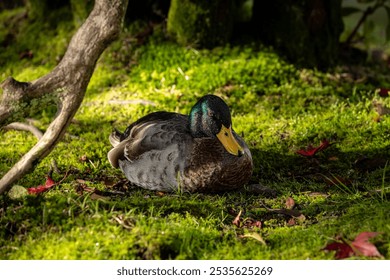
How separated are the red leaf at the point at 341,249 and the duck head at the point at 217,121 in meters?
1.27

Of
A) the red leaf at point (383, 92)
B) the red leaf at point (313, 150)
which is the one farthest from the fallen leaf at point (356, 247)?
the red leaf at point (383, 92)

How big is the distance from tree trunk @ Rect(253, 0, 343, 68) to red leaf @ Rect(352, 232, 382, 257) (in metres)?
3.70

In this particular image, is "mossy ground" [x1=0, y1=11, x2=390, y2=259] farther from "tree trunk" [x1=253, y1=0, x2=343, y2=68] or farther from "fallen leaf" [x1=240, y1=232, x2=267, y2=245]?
"tree trunk" [x1=253, y1=0, x2=343, y2=68]

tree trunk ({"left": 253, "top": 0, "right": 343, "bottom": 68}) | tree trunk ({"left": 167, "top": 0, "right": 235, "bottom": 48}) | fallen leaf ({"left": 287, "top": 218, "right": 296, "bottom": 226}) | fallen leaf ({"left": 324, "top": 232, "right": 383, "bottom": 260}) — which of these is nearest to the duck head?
fallen leaf ({"left": 287, "top": 218, "right": 296, "bottom": 226})

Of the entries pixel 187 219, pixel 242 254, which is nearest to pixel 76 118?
pixel 187 219

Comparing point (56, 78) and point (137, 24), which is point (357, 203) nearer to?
point (56, 78)

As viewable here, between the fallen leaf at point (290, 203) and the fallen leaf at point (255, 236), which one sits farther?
the fallen leaf at point (290, 203)

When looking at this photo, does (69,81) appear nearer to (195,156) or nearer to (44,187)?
(44,187)

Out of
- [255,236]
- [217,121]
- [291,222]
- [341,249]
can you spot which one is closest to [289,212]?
[291,222]

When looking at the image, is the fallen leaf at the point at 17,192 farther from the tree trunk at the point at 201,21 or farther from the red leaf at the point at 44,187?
the tree trunk at the point at 201,21

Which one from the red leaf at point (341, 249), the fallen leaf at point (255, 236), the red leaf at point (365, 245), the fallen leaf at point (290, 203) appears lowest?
the fallen leaf at point (290, 203)

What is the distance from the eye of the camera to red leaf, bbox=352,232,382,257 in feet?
11.2

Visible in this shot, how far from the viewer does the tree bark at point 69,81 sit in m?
4.52

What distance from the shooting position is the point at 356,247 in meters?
3.46
